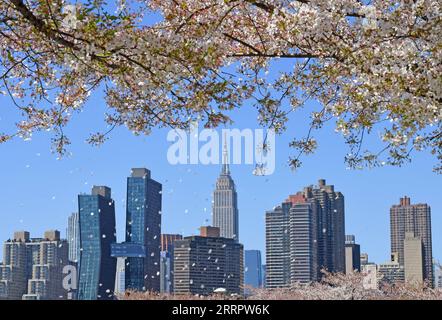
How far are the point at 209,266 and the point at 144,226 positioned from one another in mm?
40759

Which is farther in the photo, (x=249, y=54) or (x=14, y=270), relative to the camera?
(x=14, y=270)

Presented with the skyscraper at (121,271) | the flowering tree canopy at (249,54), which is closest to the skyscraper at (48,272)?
the skyscraper at (121,271)

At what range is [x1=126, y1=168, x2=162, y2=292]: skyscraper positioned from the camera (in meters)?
120

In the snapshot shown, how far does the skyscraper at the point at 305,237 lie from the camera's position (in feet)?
324

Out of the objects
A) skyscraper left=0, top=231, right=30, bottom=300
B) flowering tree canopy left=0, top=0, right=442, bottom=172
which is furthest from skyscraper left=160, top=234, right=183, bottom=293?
flowering tree canopy left=0, top=0, right=442, bottom=172

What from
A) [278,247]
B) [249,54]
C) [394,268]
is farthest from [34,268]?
[249,54]

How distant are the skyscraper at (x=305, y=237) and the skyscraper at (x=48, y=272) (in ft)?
134

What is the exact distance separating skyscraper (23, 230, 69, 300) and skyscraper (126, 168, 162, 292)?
43.4 ft

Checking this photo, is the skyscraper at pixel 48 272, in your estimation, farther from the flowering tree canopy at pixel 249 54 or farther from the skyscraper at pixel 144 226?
the flowering tree canopy at pixel 249 54

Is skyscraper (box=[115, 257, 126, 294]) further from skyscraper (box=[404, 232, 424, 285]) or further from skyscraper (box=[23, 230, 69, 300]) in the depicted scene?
skyscraper (box=[404, 232, 424, 285])

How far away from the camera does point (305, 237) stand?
104 meters

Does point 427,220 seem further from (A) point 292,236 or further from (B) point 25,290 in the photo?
(B) point 25,290

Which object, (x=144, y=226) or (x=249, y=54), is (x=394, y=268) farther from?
(x=249, y=54)
